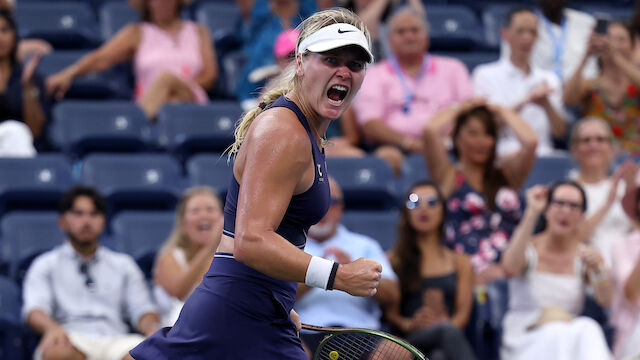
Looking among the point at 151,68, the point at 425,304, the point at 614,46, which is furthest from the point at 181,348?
the point at 614,46

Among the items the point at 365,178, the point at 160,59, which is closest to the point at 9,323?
the point at 365,178

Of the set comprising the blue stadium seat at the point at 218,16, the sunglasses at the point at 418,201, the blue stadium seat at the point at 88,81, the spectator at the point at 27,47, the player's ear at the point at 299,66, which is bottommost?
the sunglasses at the point at 418,201

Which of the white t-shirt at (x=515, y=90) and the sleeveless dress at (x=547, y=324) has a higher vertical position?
the white t-shirt at (x=515, y=90)

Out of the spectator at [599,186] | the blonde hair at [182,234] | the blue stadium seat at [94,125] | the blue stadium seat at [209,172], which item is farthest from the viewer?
the blue stadium seat at [94,125]

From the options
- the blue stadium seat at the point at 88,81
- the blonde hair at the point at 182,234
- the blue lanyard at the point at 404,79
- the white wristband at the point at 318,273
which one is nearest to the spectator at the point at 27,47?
the blue stadium seat at the point at 88,81

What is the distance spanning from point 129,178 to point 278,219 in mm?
3507

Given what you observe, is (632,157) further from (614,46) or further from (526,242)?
(526,242)

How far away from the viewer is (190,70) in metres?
6.98

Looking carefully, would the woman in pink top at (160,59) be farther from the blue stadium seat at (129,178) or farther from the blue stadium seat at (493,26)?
the blue stadium seat at (493,26)

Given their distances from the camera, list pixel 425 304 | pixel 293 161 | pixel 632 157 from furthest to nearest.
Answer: pixel 632 157 < pixel 425 304 < pixel 293 161

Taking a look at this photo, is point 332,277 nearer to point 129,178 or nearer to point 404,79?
point 129,178

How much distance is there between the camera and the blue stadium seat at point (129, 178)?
234 inches

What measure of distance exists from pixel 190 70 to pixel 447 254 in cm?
233

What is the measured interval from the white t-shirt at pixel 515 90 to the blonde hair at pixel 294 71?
4.02 meters
